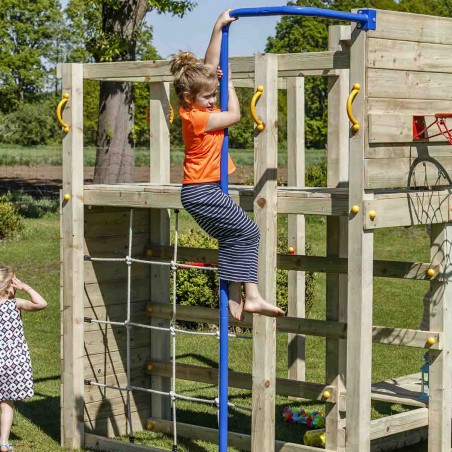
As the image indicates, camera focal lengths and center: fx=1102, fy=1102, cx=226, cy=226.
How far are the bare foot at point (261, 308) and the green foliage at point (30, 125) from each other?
141 feet

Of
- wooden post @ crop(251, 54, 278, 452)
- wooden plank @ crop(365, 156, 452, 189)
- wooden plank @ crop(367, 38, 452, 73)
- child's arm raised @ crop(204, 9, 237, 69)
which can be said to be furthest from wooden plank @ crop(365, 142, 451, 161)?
child's arm raised @ crop(204, 9, 237, 69)

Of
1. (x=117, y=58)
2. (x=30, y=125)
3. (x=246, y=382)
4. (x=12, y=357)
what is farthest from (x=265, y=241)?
(x=30, y=125)

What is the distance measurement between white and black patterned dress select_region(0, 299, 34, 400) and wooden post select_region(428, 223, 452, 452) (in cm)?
271

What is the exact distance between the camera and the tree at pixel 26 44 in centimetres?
5766

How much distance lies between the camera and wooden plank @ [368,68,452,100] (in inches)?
251

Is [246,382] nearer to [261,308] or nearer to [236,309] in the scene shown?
[236,309]

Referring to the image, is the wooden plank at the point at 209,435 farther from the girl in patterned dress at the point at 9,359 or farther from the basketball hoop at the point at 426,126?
the basketball hoop at the point at 426,126

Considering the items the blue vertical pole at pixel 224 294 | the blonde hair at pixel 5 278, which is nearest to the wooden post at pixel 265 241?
the blue vertical pole at pixel 224 294

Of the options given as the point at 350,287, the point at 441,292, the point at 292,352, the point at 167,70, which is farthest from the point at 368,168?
the point at 292,352

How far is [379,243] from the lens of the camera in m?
21.0

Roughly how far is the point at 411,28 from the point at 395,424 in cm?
264

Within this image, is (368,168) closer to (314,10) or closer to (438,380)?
(314,10)

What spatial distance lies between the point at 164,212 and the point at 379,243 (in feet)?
41.8

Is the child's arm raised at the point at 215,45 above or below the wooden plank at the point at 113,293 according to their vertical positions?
above
